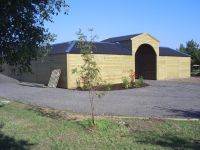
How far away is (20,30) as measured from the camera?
20.8 ft

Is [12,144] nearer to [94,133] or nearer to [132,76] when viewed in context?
[94,133]

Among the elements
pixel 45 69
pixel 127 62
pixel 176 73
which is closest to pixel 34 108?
pixel 45 69

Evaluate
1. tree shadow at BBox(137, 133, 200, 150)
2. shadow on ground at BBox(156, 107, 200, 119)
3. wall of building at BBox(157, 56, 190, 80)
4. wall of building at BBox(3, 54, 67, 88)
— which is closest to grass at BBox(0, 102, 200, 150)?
tree shadow at BBox(137, 133, 200, 150)

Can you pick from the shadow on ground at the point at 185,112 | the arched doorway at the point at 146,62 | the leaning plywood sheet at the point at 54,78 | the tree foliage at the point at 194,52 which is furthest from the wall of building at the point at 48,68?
the tree foliage at the point at 194,52

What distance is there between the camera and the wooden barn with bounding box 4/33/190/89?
2411 cm

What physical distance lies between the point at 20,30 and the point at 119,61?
72.6 ft

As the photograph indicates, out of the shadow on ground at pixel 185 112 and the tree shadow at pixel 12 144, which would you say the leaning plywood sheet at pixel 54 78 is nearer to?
the shadow on ground at pixel 185 112

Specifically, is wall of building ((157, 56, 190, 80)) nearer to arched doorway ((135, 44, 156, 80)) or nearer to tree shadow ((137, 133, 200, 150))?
arched doorway ((135, 44, 156, 80))

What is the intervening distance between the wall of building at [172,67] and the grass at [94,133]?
80.2 feet

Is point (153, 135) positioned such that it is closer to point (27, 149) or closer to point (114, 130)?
point (114, 130)

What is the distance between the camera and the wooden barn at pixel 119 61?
79.1 ft

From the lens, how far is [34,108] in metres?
13.2

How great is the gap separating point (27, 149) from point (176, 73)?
1227 inches

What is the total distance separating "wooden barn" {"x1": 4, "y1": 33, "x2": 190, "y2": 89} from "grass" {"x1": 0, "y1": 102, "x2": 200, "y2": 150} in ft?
30.0
